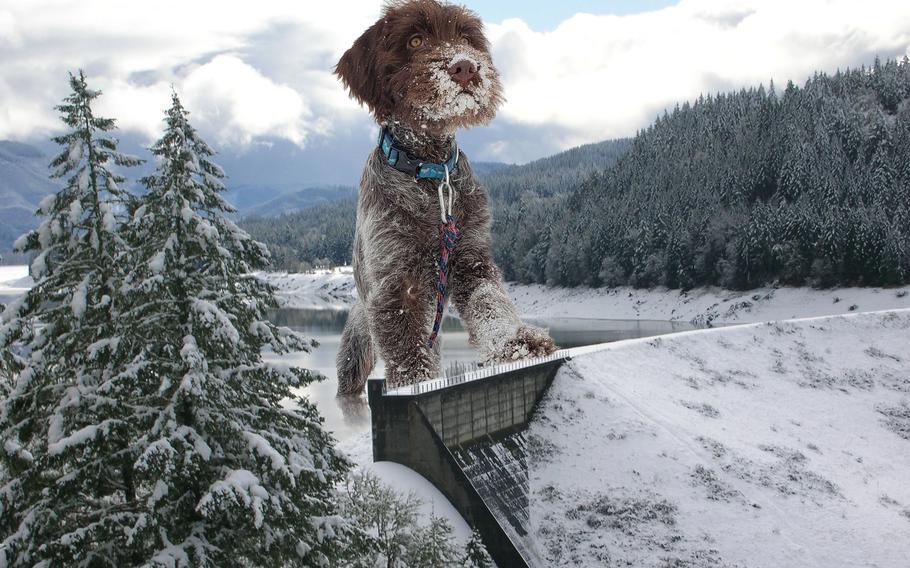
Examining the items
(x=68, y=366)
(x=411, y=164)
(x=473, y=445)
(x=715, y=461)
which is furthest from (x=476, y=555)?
(x=411, y=164)

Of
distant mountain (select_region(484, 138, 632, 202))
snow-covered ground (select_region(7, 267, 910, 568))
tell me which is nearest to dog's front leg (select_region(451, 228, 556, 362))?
snow-covered ground (select_region(7, 267, 910, 568))

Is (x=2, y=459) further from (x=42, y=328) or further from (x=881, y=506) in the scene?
(x=881, y=506)

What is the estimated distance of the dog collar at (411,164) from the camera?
488 cm

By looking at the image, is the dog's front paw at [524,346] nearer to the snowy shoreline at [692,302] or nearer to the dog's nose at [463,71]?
the dog's nose at [463,71]

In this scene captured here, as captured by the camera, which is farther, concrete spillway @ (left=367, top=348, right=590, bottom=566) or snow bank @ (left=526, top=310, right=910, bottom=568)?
snow bank @ (left=526, top=310, right=910, bottom=568)

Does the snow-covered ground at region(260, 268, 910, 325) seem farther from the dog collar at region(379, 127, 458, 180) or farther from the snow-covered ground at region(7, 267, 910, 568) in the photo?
the dog collar at region(379, 127, 458, 180)

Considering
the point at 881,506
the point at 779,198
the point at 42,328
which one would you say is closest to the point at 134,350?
the point at 42,328

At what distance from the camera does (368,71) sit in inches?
193

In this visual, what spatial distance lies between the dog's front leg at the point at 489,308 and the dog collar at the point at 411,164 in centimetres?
59

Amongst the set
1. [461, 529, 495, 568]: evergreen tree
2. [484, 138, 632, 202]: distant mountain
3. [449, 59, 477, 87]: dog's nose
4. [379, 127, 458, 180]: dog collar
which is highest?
[484, 138, 632, 202]: distant mountain

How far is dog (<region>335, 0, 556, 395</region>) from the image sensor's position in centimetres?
457

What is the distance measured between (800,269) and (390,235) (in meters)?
58.3

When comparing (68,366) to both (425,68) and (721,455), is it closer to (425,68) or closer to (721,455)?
(425,68)

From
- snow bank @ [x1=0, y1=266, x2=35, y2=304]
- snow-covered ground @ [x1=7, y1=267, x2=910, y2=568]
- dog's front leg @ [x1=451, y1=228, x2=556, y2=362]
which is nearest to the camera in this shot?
dog's front leg @ [x1=451, y1=228, x2=556, y2=362]
